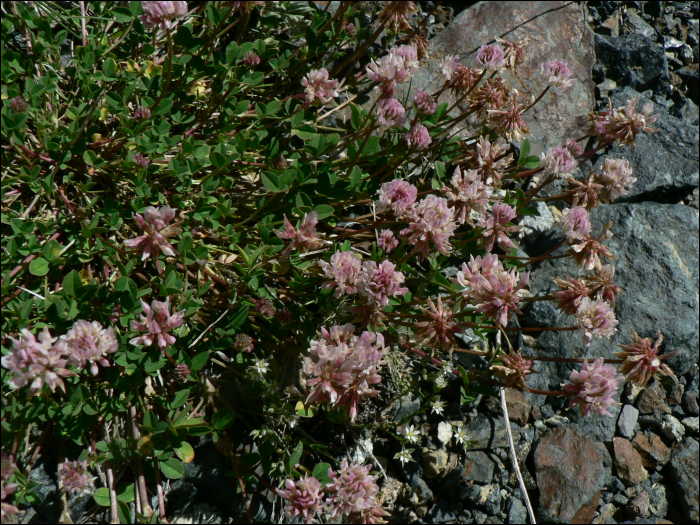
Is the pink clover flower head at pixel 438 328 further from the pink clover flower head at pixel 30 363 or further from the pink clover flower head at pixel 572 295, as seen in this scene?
the pink clover flower head at pixel 30 363

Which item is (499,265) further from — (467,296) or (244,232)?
(244,232)

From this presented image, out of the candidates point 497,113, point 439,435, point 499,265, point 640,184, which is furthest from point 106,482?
point 640,184

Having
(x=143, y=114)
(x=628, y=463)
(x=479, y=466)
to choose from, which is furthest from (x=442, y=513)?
(x=143, y=114)

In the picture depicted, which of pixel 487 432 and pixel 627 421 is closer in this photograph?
pixel 487 432

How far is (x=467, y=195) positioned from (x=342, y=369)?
1.28m

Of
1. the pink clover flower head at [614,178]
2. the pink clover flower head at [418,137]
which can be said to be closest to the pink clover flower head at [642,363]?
the pink clover flower head at [614,178]

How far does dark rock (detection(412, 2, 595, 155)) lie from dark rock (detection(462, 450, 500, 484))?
249 centimetres

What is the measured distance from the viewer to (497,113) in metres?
3.59

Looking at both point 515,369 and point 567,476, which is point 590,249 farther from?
point 567,476

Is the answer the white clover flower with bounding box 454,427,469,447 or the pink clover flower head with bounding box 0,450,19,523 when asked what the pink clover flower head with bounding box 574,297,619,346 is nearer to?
the white clover flower with bounding box 454,427,469,447

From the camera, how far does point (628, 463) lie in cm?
408

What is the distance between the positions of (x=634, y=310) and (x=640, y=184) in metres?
1.14

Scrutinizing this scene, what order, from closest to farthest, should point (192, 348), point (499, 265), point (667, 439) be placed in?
point (499, 265)
point (192, 348)
point (667, 439)

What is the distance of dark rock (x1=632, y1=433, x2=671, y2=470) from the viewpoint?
414cm
